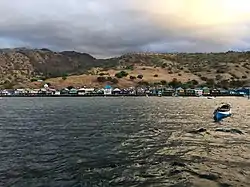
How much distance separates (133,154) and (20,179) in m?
15.5

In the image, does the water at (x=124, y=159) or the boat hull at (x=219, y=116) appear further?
the boat hull at (x=219, y=116)

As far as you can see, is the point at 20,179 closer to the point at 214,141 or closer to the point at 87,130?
the point at 214,141

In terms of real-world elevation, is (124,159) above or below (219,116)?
above

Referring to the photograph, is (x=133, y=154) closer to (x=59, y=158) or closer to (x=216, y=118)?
(x=59, y=158)

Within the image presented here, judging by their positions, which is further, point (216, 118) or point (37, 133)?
point (216, 118)

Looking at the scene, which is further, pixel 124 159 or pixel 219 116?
pixel 219 116

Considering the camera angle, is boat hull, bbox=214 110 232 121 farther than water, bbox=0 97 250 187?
Yes

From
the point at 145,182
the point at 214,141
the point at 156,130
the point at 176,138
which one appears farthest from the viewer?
the point at 156,130

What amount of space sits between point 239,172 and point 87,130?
38.9 metres

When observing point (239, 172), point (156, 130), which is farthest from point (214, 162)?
point (156, 130)

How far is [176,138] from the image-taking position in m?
59.5

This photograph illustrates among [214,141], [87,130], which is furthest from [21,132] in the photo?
[214,141]

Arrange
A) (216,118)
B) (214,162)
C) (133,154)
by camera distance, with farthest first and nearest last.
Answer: (216,118), (133,154), (214,162)

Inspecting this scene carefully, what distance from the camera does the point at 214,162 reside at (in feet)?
134
